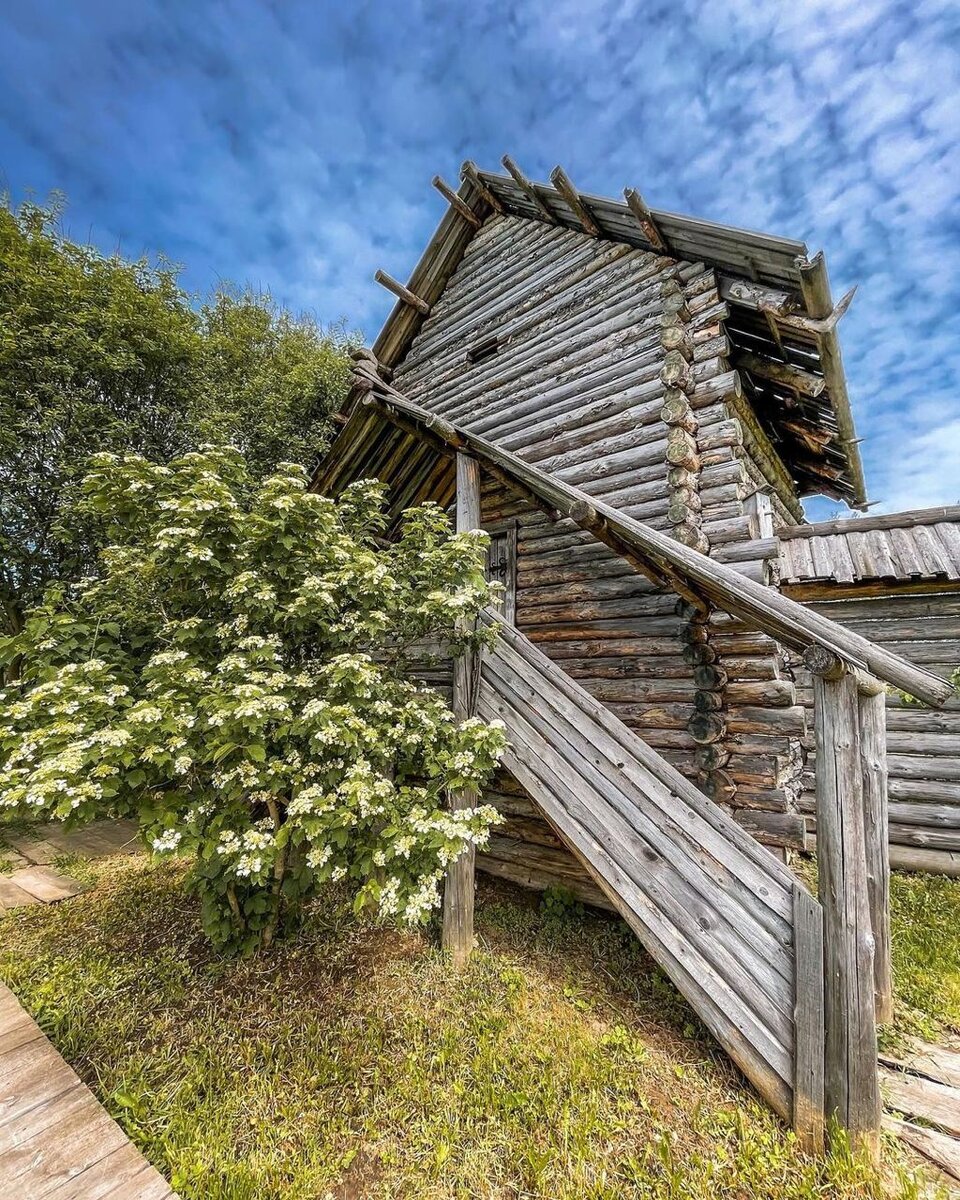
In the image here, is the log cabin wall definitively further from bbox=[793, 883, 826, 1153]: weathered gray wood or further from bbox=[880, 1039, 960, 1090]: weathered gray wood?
bbox=[793, 883, 826, 1153]: weathered gray wood

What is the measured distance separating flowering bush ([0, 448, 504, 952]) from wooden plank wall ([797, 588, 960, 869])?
17.4 feet

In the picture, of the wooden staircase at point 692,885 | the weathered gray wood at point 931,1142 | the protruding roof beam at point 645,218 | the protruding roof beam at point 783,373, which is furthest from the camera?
the protruding roof beam at point 645,218

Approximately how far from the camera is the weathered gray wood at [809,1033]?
232 cm

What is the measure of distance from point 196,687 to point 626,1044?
365 centimetres

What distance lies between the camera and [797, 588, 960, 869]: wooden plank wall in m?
5.69

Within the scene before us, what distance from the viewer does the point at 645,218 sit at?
5211 mm

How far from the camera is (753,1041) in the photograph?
2.51 meters

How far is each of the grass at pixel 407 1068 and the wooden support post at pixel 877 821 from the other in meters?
0.84

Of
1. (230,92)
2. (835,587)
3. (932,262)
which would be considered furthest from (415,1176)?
(230,92)

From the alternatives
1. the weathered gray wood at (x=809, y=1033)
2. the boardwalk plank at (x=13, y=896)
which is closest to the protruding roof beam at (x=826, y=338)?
the weathered gray wood at (x=809, y=1033)

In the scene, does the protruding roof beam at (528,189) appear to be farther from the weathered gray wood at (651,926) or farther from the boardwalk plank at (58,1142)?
the boardwalk plank at (58,1142)

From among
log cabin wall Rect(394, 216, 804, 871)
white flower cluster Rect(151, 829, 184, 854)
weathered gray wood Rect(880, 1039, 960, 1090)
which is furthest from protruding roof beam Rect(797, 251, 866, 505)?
→ white flower cluster Rect(151, 829, 184, 854)

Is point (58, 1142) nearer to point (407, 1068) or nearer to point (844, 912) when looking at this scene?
point (407, 1068)

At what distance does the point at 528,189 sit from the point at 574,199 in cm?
111
